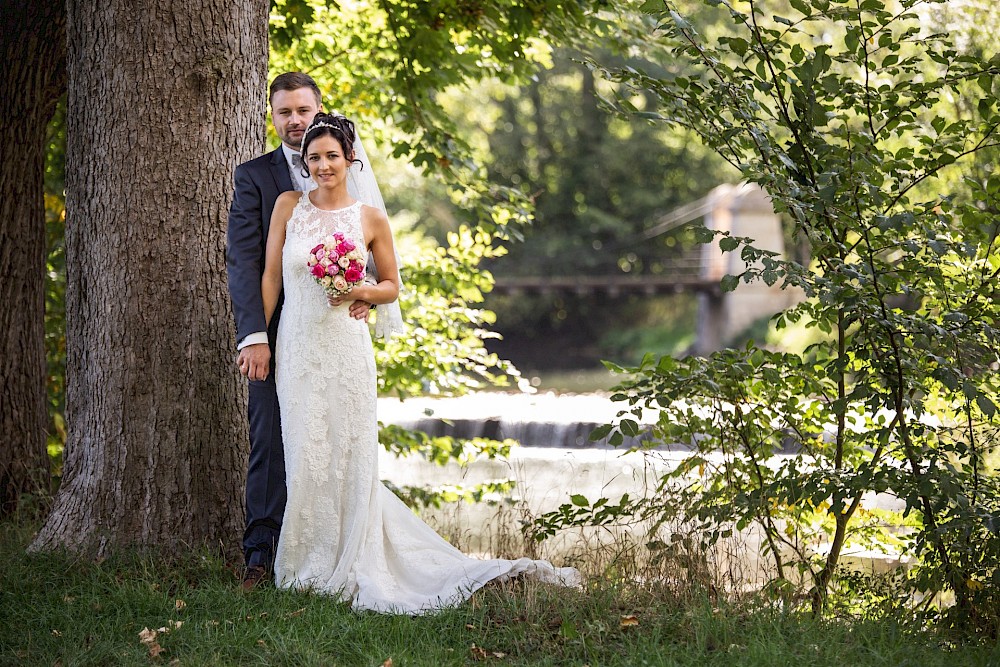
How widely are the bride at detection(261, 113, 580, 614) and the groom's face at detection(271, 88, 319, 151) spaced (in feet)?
0.63

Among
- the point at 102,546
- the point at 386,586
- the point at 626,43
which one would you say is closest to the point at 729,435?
the point at 386,586

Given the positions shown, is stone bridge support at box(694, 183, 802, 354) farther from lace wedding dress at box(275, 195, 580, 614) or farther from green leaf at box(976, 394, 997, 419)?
green leaf at box(976, 394, 997, 419)

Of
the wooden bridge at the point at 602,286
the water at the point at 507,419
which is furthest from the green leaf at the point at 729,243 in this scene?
the wooden bridge at the point at 602,286

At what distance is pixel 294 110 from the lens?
4.34 metres

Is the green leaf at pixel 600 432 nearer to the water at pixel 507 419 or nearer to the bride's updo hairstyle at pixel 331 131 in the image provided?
the bride's updo hairstyle at pixel 331 131

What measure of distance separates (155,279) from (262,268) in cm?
57

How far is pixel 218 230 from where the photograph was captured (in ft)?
15.4

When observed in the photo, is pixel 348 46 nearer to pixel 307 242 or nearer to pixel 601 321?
pixel 307 242

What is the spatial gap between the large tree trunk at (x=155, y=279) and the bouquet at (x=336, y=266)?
78 centimetres

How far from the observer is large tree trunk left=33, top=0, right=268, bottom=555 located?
180 inches

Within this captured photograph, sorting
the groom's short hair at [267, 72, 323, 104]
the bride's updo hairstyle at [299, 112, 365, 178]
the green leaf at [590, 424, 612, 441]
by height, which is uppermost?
the groom's short hair at [267, 72, 323, 104]

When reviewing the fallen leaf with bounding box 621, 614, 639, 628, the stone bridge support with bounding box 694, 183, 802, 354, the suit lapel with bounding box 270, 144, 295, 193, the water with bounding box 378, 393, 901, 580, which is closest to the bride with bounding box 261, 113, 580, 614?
the suit lapel with bounding box 270, 144, 295, 193

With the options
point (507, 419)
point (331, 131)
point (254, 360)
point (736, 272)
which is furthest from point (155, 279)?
point (736, 272)

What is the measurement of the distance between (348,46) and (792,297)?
70.4 ft
